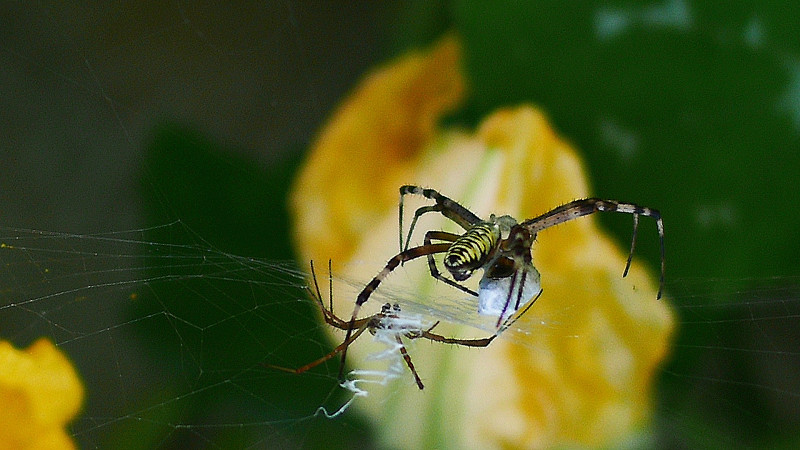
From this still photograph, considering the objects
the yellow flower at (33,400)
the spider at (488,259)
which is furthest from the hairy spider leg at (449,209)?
the yellow flower at (33,400)

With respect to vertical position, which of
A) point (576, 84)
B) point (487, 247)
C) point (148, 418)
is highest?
point (576, 84)

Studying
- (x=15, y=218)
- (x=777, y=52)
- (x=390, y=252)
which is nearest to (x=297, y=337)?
(x=390, y=252)

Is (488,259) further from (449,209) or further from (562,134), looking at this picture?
(562,134)

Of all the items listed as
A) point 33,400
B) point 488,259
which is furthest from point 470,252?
point 33,400

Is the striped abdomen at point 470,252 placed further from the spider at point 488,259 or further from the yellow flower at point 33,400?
the yellow flower at point 33,400

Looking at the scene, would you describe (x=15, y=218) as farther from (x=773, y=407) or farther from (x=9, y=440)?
(x=773, y=407)

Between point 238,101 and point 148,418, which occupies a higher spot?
point 238,101

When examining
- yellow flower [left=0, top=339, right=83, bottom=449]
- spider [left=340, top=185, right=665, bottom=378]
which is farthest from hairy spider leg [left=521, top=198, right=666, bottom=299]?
yellow flower [left=0, top=339, right=83, bottom=449]
